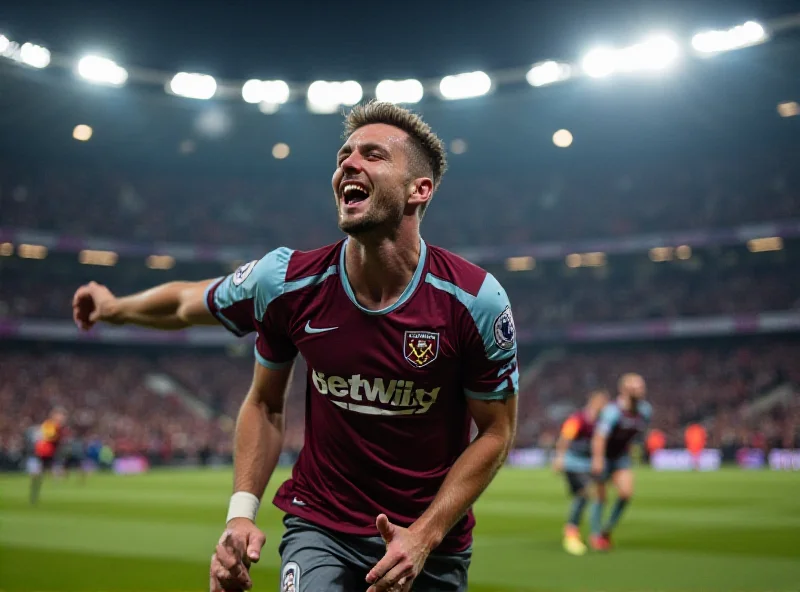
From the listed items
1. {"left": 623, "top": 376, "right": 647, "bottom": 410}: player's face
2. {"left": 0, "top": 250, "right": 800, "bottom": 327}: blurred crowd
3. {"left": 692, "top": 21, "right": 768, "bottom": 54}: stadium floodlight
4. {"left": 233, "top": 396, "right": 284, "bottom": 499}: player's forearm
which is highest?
{"left": 692, "top": 21, "right": 768, "bottom": 54}: stadium floodlight

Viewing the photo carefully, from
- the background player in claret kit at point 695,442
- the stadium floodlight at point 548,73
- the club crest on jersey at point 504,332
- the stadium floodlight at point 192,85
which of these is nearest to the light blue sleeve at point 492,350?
the club crest on jersey at point 504,332

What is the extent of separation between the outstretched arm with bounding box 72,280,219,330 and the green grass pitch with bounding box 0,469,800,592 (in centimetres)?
595

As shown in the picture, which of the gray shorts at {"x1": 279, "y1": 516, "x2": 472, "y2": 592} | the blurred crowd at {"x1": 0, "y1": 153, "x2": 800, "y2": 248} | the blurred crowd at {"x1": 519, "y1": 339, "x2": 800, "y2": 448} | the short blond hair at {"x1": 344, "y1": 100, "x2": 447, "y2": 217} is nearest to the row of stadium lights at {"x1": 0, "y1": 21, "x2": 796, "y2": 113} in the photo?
the blurred crowd at {"x1": 0, "y1": 153, "x2": 800, "y2": 248}

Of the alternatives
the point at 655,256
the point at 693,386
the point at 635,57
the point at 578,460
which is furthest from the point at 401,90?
the point at 578,460

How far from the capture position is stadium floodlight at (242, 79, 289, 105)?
163ft

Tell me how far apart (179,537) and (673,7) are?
32.9 meters

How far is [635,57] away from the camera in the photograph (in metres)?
43.1

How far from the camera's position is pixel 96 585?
989 cm

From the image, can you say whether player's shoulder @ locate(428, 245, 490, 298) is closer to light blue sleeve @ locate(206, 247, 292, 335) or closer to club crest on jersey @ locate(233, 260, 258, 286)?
light blue sleeve @ locate(206, 247, 292, 335)

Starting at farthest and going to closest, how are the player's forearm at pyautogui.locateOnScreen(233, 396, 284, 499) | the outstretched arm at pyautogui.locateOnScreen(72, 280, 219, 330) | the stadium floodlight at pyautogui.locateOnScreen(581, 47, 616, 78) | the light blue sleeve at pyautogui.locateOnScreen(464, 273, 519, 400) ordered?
the stadium floodlight at pyautogui.locateOnScreen(581, 47, 616, 78) → the outstretched arm at pyautogui.locateOnScreen(72, 280, 219, 330) → the player's forearm at pyautogui.locateOnScreen(233, 396, 284, 499) → the light blue sleeve at pyautogui.locateOnScreen(464, 273, 519, 400)

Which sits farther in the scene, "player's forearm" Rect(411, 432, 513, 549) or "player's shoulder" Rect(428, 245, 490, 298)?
"player's shoulder" Rect(428, 245, 490, 298)

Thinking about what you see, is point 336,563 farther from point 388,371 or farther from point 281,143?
point 281,143

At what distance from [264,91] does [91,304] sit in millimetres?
47174

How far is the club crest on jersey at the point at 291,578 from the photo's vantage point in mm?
3578
